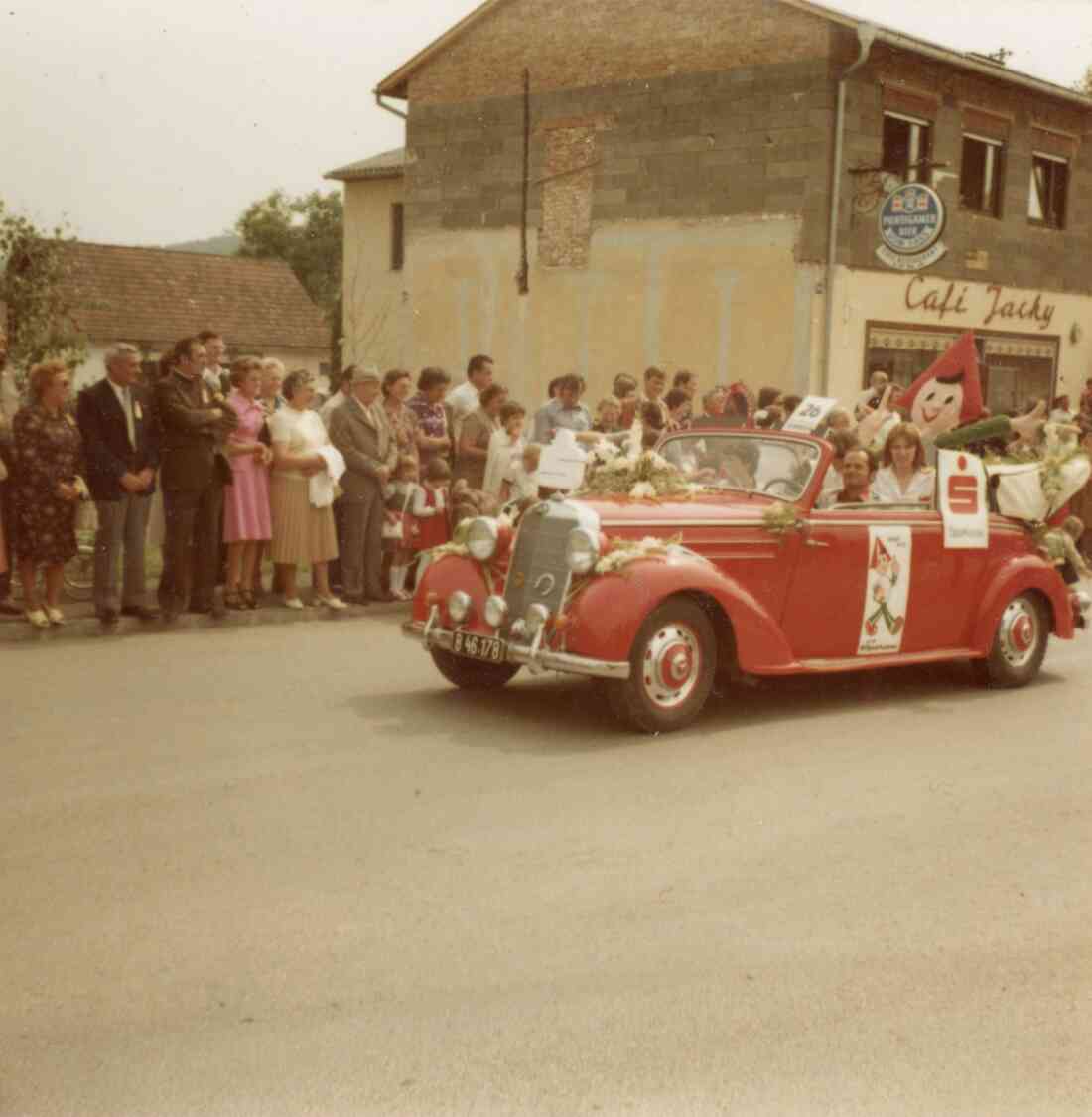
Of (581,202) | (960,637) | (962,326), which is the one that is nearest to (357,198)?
(581,202)


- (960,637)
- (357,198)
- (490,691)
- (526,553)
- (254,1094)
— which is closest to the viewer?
(254,1094)

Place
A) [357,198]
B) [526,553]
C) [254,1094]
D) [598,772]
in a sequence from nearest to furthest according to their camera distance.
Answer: [254,1094] → [598,772] → [526,553] → [357,198]

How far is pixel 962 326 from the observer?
25531mm

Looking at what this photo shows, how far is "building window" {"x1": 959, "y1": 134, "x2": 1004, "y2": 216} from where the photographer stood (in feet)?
83.0

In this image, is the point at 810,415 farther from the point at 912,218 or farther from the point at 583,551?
the point at 912,218

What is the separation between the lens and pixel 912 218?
22.1m

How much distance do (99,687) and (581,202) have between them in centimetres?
1853

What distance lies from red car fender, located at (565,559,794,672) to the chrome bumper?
0.20 ft

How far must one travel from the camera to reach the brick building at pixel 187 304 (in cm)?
4562

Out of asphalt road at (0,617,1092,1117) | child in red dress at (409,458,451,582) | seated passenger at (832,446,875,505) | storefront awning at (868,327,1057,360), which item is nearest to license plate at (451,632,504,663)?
asphalt road at (0,617,1092,1117)

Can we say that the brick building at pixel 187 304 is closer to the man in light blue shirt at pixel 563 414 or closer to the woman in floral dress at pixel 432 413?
the man in light blue shirt at pixel 563 414

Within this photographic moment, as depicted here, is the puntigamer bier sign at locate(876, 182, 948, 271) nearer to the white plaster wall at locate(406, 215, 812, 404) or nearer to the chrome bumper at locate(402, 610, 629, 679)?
the white plaster wall at locate(406, 215, 812, 404)

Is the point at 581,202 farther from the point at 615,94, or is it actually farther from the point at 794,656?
the point at 794,656

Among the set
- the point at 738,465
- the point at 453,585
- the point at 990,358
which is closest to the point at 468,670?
the point at 453,585
